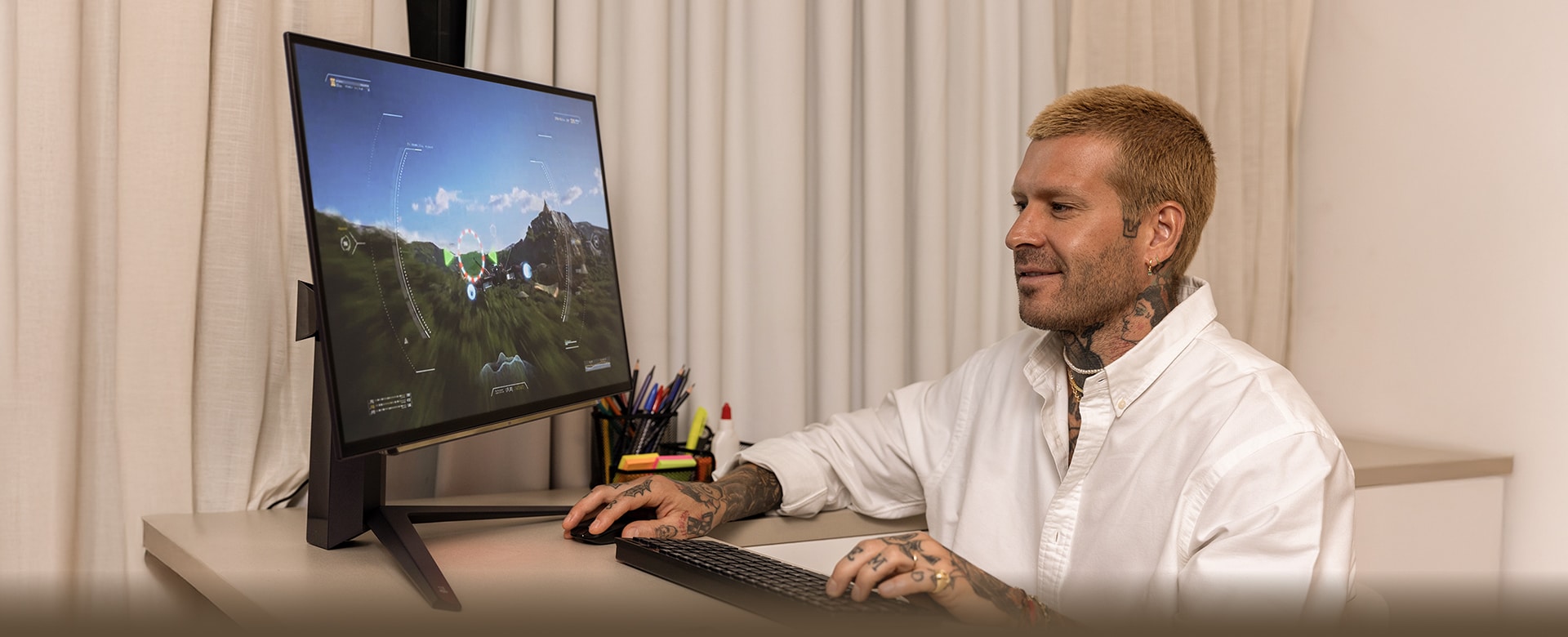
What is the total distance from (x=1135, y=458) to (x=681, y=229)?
2.88 feet

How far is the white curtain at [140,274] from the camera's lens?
1303mm

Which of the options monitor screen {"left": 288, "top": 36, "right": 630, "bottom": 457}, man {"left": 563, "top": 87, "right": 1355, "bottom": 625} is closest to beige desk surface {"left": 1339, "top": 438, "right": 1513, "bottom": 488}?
man {"left": 563, "top": 87, "right": 1355, "bottom": 625}

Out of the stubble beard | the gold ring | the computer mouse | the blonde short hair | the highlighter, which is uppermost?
the blonde short hair

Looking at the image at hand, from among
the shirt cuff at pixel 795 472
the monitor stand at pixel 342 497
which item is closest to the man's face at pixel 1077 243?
the shirt cuff at pixel 795 472

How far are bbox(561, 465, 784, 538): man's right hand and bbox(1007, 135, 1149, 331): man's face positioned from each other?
1.40ft

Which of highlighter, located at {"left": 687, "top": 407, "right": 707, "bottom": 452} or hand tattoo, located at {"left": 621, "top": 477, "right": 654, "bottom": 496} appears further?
highlighter, located at {"left": 687, "top": 407, "right": 707, "bottom": 452}

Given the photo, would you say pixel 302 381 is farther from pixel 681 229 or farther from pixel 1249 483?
pixel 1249 483

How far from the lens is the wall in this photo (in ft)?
6.10

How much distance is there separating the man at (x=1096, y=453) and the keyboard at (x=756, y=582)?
0.02 metres

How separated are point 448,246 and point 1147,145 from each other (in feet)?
2.62

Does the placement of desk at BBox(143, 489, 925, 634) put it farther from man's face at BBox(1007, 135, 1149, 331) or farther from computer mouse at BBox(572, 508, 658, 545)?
man's face at BBox(1007, 135, 1149, 331)

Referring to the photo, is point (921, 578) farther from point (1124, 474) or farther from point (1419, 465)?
point (1419, 465)

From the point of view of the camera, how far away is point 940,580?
3.14 ft

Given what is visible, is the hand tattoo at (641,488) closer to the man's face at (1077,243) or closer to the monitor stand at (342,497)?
the monitor stand at (342,497)
